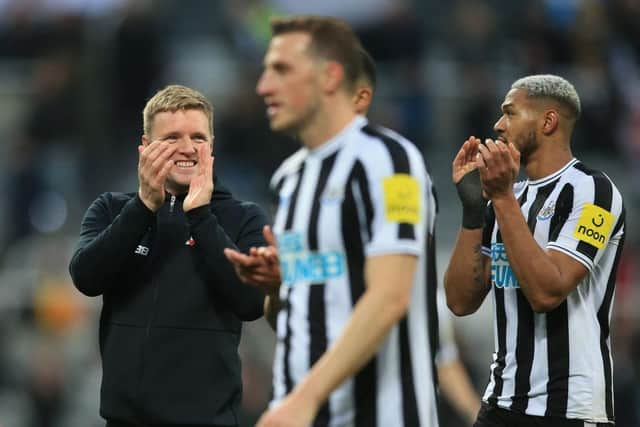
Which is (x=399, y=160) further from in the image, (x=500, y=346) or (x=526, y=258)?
(x=500, y=346)

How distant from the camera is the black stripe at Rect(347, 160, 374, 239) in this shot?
13.7 ft

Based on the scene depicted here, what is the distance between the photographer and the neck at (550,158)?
5.48 m

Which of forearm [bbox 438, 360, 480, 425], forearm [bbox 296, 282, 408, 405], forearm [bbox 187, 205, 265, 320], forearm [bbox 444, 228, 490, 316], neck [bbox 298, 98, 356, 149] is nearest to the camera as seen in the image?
forearm [bbox 296, 282, 408, 405]

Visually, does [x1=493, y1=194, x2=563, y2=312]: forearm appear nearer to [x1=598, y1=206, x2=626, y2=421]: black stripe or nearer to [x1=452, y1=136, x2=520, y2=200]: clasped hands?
[x1=452, y1=136, x2=520, y2=200]: clasped hands

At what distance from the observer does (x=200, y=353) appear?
5.31 metres

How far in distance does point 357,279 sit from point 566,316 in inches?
56.2

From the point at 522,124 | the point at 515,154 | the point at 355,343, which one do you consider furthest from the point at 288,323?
the point at 522,124

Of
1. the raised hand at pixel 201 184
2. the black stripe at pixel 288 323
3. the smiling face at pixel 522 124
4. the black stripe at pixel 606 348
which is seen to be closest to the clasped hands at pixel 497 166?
the smiling face at pixel 522 124

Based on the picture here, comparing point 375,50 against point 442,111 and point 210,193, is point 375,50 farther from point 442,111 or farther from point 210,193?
point 210,193

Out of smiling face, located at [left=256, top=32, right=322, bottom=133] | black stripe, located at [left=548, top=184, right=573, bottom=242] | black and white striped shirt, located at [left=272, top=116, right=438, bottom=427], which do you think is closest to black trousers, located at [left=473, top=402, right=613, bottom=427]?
black stripe, located at [left=548, top=184, right=573, bottom=242]

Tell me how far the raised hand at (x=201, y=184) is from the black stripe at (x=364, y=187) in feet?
3.81

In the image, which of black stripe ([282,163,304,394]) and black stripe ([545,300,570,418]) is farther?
black stripe ([545,300,570,418])

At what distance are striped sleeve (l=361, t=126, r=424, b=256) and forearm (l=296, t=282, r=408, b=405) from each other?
7.0 inches

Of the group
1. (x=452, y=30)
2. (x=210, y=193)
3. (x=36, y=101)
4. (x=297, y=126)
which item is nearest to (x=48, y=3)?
(x=36, y=101)
